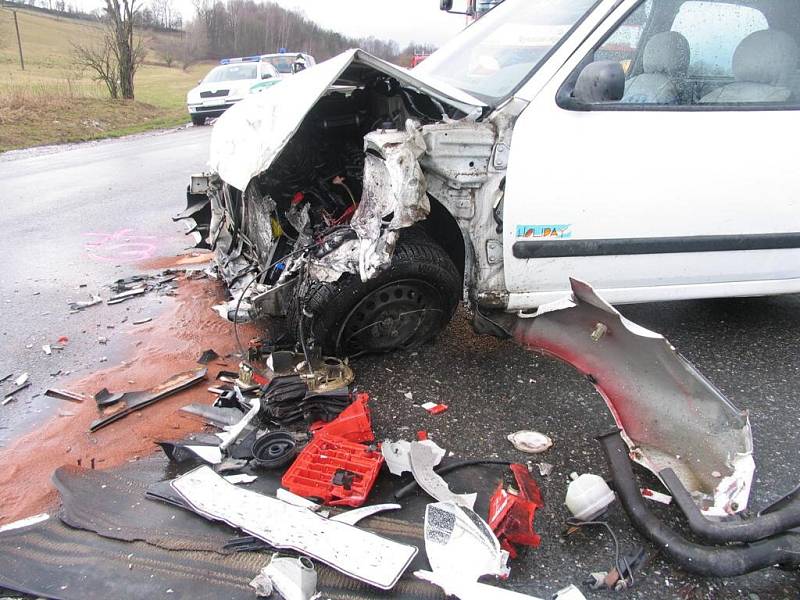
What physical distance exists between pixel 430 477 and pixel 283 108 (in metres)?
1.86

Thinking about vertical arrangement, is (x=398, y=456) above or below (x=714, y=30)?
below

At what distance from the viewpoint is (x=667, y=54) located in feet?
9.49

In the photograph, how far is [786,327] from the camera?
3.57 meters

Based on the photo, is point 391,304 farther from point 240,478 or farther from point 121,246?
point 121,246

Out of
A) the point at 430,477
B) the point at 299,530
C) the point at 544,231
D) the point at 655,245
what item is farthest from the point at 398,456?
the point at 655,245

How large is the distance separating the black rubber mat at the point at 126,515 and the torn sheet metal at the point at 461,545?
2.26ft

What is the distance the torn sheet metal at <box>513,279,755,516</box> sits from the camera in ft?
6.30

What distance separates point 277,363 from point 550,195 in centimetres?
160

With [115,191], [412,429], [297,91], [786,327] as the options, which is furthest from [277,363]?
[115,191]

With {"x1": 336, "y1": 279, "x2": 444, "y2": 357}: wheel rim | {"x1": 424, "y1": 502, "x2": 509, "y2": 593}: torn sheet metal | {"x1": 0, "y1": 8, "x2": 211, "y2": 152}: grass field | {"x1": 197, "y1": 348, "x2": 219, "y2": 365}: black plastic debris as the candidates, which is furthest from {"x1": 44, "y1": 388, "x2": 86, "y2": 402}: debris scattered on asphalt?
{"x1": 0, "y1": 8, "x2": 211, "y2": 152}: grass field

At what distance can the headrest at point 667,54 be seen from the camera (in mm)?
2857

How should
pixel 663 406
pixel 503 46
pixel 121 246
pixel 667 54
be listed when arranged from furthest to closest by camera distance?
pixel 121 246
pixel 503 46
pixel 667 54
pixel 663 406

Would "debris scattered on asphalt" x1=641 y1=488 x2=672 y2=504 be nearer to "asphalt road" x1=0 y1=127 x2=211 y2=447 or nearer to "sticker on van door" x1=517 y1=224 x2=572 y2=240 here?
"sticker on van door" x1=517 y1=224 x2=572 y2=240

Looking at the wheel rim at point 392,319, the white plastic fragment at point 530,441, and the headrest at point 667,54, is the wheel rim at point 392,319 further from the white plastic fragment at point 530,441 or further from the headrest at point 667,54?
the headrest at point 667,54
